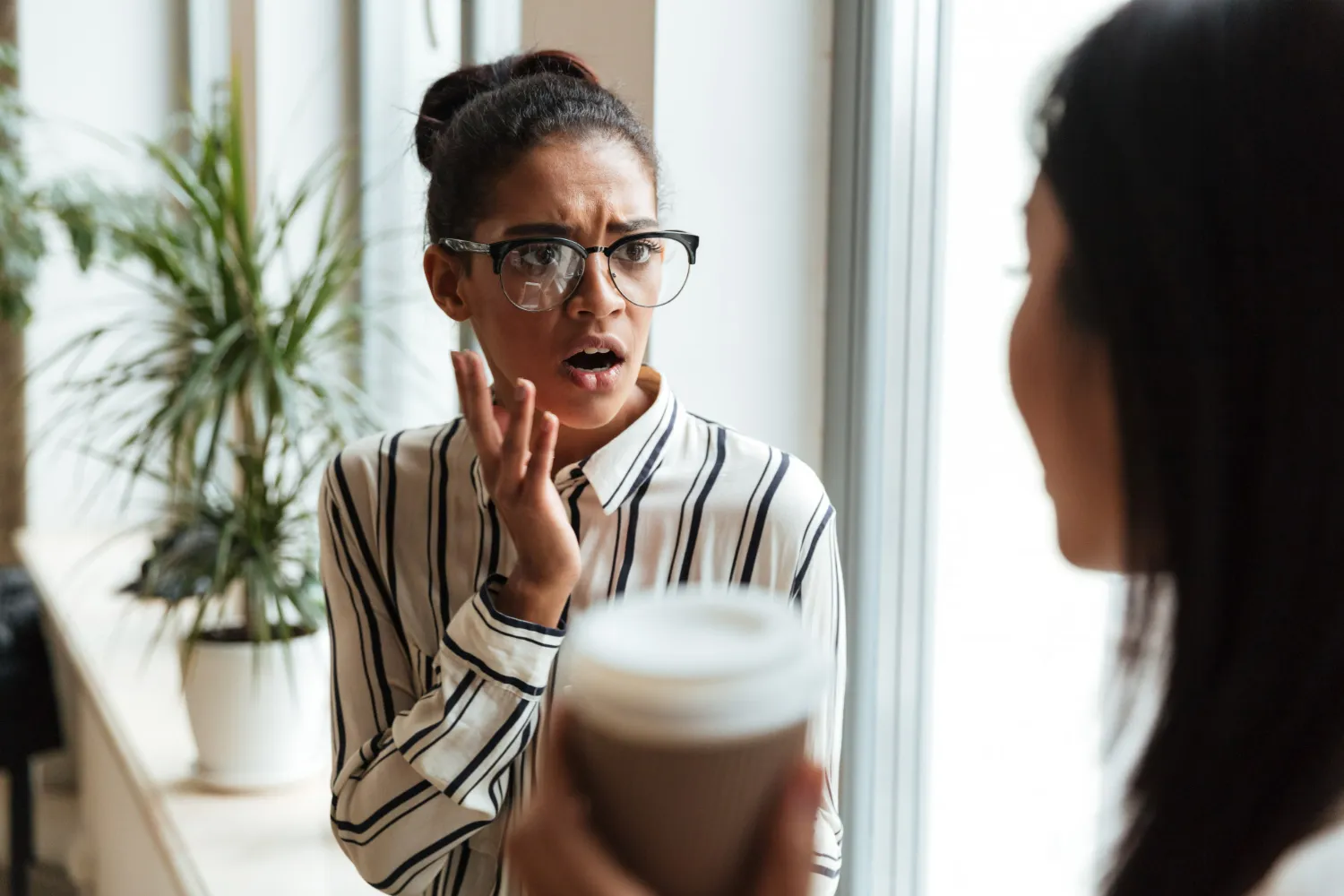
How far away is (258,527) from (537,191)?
47.0 inches

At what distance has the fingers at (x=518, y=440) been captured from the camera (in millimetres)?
896

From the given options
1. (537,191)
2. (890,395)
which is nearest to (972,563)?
(890,395)

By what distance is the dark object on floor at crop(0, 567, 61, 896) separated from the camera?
3.07m

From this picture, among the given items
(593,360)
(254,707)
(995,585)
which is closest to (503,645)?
(593,360)

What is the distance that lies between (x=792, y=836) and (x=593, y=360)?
24.2 inches

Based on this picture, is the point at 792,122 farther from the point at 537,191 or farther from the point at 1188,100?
the point at 1188,100

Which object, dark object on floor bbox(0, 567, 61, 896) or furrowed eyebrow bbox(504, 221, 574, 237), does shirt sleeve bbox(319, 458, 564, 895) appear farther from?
dark object on floor bbox(0, 567, 61, 896)

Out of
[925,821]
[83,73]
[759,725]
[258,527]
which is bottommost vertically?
[925,821]

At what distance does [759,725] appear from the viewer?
0.48 meters

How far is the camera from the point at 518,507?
0.96m

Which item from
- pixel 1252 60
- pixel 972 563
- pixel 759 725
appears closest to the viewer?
pixel 759 725

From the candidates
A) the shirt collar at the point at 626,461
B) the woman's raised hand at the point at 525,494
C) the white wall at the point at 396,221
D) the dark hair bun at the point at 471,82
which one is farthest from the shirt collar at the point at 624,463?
the white wall at the point at 396,221

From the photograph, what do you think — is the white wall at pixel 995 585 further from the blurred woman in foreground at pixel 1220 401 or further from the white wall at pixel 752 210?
the blurred woman in foreground at pixel 1220 401

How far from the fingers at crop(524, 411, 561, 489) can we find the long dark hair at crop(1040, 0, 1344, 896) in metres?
0.40
